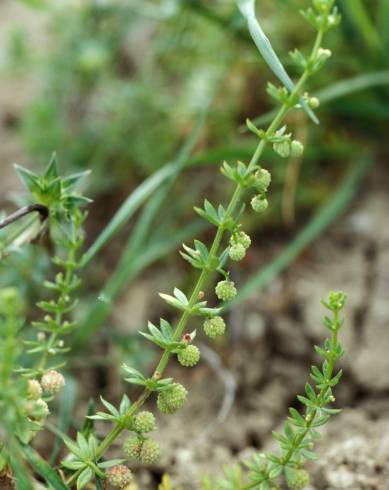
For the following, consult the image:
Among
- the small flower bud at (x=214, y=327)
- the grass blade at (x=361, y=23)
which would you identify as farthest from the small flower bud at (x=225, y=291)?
the grass blade at (x=361, y=23)

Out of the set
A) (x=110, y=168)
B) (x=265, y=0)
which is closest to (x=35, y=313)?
(x=110, y=168)

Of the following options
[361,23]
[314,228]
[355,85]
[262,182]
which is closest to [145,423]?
[262,182]

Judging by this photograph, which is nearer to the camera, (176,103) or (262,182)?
(262,182)

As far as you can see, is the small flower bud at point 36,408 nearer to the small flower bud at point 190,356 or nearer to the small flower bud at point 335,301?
→ the small flower bud at point 190,356

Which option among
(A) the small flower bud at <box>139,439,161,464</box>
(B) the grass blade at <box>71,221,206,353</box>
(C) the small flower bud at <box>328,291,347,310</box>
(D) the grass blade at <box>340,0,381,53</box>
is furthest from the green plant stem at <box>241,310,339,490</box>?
(D) the grass blade at <box>340,0,381,53</box>

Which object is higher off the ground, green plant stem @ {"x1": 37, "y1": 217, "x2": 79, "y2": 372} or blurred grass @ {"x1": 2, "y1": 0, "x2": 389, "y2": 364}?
blurred grass @ {"x1": 2, "y1": 0, "x2": 389, "y2": 364}

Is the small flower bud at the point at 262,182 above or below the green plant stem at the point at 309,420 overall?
above

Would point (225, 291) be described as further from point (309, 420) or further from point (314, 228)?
point (314, 228)

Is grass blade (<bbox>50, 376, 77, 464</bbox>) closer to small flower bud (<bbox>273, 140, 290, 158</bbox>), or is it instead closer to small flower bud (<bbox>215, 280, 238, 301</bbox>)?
small flower bud (<bbox>215, 280, 238, 301</bbox>)

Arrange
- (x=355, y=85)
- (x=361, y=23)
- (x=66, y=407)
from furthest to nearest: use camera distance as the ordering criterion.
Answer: (x=361, y=23) → (x=355, y=85) → (x=66, y=407)
